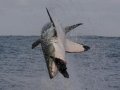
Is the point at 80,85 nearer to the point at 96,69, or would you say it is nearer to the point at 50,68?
the point at 96,69

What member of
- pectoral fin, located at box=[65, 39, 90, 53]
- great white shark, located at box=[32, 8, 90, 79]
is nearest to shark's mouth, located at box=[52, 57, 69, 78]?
great white shark, located at box=[32, 8, 90, 79]

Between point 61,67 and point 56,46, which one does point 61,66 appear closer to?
point 61,67

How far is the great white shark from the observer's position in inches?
431

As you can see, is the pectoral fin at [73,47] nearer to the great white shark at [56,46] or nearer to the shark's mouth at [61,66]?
the great white shark at [56,46]

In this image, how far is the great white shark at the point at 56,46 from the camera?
11.0 meters

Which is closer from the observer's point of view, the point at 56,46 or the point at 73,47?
the point at 56,46

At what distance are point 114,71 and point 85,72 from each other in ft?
8.50

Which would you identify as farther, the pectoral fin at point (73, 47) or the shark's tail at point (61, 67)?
the pectoral fin at point (73, 47)

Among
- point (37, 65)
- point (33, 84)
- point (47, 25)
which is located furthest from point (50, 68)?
point (37, 65)

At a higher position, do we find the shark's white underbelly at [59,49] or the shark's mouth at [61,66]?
the shark's white underbelly at [59,49]

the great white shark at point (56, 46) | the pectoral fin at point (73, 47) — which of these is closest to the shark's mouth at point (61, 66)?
the great white shark at point (56, 46)

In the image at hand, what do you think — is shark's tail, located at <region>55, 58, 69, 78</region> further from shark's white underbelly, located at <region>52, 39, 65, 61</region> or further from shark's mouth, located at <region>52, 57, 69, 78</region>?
shark's white underbelly, located at <region>52, 39, 65, 61</region>

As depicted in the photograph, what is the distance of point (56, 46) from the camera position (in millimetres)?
11344

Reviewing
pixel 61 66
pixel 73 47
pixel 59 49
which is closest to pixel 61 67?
pixel 61 66
